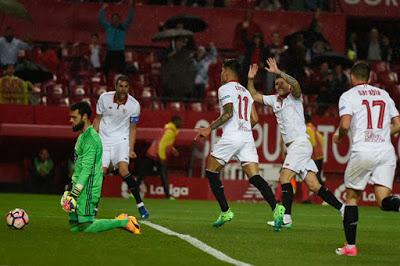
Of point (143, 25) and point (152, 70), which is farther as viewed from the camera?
point (143, 25)

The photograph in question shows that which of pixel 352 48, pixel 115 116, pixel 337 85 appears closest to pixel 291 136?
pixel 115 116

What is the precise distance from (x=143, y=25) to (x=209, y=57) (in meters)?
3.94

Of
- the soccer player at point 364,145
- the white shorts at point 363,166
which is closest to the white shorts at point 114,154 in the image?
the soccer player at point 364,145

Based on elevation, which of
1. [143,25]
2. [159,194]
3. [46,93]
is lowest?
[159,194]

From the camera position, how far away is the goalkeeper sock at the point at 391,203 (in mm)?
12797

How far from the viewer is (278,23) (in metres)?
34.1

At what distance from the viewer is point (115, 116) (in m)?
18.5

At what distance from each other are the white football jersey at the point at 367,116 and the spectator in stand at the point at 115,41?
1709 centimetres

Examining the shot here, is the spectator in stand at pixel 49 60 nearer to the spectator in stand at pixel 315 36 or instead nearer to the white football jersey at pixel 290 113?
the spectator in stand at pixel 315 36

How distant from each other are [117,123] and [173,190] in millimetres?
10226

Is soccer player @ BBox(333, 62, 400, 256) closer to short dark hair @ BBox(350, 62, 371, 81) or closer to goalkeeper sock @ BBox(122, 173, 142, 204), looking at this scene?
short dark hair @ BBox(350, 62, 371, 81)

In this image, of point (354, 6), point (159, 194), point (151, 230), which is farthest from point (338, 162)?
point (151, 230)

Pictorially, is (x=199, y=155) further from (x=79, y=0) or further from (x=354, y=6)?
(x=354, y=6)

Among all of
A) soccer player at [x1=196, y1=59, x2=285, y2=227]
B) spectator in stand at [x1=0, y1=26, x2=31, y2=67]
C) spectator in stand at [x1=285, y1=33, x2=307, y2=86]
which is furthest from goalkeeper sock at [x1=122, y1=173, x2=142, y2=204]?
spectator in stand at [x1=285, y1=33, x2=307, y2=86]
